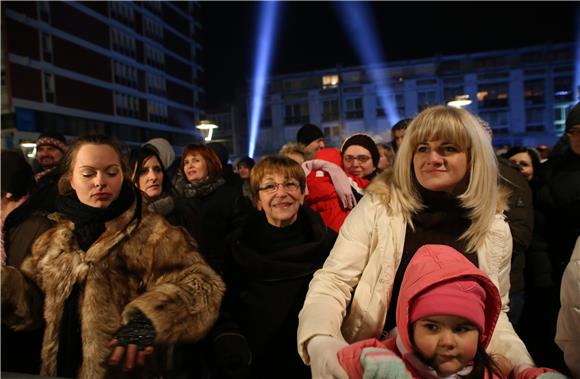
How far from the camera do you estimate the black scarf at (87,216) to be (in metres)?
2.15

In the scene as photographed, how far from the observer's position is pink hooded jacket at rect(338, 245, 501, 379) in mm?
1503

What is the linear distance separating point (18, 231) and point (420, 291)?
2.24m

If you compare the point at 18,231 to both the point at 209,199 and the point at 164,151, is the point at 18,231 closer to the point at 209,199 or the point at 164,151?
the point at 209,199

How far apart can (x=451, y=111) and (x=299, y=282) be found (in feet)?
4.29

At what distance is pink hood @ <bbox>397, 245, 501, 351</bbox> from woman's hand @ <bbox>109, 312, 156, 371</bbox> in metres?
1.04

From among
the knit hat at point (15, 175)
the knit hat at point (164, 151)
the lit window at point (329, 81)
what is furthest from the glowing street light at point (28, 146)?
the lit window at point (329, 81)

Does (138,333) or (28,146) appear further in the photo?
(28,146)

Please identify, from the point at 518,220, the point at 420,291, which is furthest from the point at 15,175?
the point at 518,220

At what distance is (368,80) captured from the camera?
4762 cm

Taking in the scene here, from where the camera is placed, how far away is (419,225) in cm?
197


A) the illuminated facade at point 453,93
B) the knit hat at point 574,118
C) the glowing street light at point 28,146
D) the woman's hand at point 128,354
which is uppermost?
the illuminated facade at point 453,93

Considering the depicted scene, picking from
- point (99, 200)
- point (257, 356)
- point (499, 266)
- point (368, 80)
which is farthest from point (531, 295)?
point (368, 80)

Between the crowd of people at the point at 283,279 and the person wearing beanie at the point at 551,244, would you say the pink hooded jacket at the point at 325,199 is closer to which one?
the crowd of people at the point at 283,279

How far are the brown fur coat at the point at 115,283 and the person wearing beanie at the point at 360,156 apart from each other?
2.43 meters
